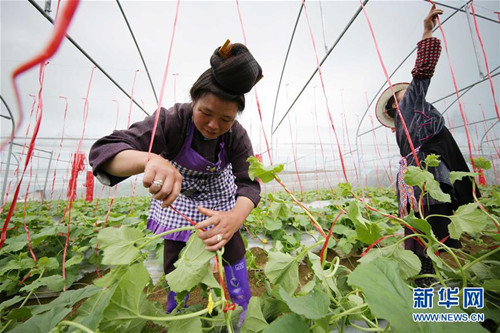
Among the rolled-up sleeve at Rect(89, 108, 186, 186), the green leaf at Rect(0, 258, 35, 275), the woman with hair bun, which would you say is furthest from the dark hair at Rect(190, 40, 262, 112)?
the green leaf at Rect(0, 258, 35, 275)

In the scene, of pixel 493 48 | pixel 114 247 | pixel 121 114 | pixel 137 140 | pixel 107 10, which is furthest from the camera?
pixel 121 114

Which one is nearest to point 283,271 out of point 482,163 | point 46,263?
point 482,163

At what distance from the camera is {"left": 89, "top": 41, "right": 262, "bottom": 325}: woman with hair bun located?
1.58 ft

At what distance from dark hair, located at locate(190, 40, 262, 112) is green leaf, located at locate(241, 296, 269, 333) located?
1.78 feet

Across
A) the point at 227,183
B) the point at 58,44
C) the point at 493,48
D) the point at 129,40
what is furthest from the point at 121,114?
the point at 493,48

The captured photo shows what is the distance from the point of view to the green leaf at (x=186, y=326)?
332 mm

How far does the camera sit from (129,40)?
8.19ft

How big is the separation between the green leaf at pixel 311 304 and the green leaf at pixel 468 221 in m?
0.35

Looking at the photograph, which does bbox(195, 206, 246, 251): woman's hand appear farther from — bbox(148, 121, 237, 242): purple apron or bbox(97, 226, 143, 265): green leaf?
bbox(148, 121, 237, 242): purple apron

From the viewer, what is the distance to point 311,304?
322 mm

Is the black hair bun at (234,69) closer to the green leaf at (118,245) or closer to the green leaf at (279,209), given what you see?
the green leaf at (279,209)

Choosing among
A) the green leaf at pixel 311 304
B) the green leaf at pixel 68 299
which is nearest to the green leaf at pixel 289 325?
the green leaf at pixel 311 304

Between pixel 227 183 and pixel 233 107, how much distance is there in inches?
14.4

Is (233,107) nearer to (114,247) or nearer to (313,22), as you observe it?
(114,247)
